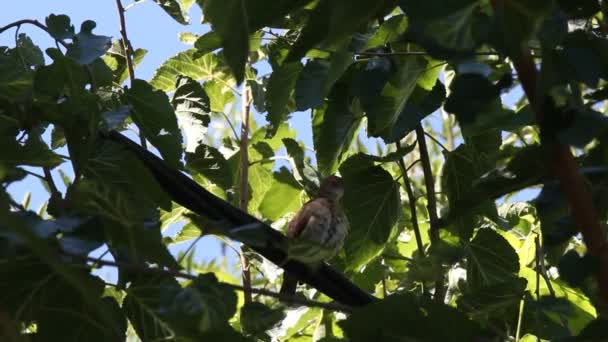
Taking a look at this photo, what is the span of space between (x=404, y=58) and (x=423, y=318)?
102 centimetres

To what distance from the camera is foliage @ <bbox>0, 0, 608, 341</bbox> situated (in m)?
1.41

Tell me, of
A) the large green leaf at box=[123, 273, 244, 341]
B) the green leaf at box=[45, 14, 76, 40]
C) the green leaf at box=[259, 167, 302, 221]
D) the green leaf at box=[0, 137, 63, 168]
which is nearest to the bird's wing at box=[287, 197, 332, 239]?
the green leaf at box=[259, 167, 302, 221]

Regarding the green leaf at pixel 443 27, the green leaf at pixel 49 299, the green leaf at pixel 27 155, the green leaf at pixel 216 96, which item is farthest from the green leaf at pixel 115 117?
the green leaf at pixel 216 96

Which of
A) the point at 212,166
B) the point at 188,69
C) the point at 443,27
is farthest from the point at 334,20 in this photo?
the point at 188,69

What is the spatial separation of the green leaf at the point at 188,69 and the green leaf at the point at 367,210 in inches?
35.3

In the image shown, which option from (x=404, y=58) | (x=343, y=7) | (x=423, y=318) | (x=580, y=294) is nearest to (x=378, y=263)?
(x=580, y=294)

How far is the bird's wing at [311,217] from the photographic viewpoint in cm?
441

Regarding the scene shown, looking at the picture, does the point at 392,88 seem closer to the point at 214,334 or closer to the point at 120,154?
the point at 120,154

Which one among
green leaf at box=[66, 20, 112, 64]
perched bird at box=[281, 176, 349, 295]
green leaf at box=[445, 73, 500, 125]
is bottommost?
perched bird at box=[281, 176, 349, 295]

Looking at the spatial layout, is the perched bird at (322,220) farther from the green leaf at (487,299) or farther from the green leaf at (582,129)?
the green leaf at (582,129)

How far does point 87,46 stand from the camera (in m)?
2.62

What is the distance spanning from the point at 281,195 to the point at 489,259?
3.10ft

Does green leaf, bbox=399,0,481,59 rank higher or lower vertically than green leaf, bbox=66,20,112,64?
lower

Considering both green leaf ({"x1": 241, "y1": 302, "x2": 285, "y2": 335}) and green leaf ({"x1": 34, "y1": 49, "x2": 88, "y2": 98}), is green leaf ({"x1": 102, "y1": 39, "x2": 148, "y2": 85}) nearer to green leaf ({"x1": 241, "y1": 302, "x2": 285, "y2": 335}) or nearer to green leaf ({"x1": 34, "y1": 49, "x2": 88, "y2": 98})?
green leaf ({"x1": 34, "y1": 49, "x2": 88, "y2": 98})
